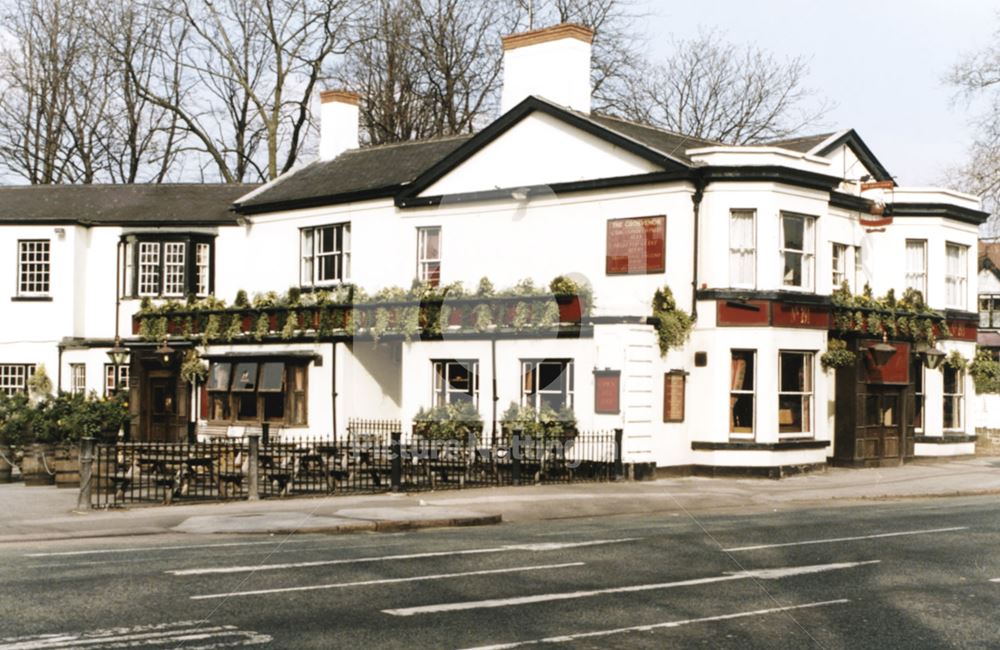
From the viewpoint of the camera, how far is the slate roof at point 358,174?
122 ft

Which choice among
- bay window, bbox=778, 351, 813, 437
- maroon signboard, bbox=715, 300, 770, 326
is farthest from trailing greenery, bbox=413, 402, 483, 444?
bay window, bbox=778, 351, 813, 437

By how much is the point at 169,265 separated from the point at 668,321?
1897 centimetres

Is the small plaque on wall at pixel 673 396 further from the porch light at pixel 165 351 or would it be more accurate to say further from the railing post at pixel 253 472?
the porch light at pixel 165 351

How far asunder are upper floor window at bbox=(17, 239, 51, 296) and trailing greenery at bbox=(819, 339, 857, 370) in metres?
25.3

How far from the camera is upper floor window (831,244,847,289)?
3353 cm

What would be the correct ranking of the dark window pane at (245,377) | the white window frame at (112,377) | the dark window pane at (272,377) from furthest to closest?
the white window frame at (112,377) → the dark window pane at (245,377) → the dark window pane at (272,377)

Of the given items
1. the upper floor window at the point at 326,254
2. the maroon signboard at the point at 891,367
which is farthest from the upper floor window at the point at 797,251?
the upper floor window at the point at 326,254

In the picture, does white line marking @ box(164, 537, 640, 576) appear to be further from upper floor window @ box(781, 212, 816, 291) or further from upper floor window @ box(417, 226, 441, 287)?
upper floor window @ box(417, 226, 441, 287)

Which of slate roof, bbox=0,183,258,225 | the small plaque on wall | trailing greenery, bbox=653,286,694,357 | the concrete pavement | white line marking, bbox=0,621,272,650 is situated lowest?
the concrete pavement

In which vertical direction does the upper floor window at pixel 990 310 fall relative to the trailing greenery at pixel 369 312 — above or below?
above

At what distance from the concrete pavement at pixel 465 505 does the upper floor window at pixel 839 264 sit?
5.60 metres

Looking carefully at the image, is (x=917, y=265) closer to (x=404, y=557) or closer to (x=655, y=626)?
(x=404, y=557)

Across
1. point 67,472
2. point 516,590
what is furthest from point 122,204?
point 516,590

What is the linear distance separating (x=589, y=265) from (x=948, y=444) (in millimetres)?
12667
